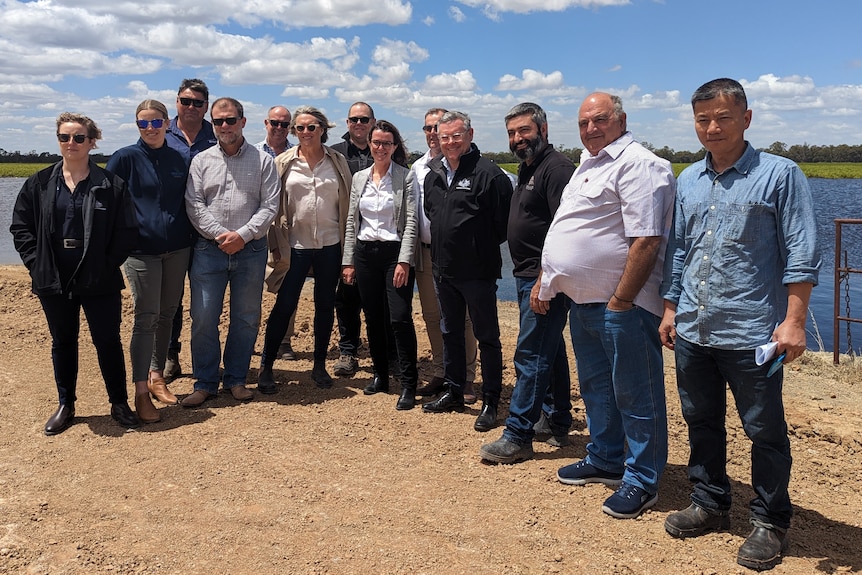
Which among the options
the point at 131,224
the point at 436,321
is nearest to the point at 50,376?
the point at 131,224

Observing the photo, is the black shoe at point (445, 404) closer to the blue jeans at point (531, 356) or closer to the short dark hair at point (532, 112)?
the blue jeans at point (531, 356)

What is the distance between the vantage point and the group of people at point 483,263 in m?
3.25

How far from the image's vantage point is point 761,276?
3195mm

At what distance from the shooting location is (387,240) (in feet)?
18.3

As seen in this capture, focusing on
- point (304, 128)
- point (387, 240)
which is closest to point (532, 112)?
point (387, 240)

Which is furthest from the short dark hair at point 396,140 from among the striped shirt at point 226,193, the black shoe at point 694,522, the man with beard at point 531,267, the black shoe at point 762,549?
A: the black shoe at point 762,549

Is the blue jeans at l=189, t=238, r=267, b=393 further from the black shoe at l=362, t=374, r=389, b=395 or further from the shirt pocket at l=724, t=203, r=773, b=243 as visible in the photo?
the shirt pocket at l=724, t=203, r=773, b=243

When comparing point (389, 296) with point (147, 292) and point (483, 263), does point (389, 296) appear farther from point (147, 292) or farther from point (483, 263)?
point (147, 292)

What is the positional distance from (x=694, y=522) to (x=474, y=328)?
204cm

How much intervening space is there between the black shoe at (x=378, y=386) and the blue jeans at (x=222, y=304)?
107cm

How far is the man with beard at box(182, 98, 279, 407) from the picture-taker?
540 centimetres

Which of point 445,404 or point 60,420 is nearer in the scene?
point 60,420

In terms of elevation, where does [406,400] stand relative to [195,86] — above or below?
below

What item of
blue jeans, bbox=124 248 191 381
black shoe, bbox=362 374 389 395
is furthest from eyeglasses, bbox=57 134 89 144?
black shoe, bbox=362 374 389 395
